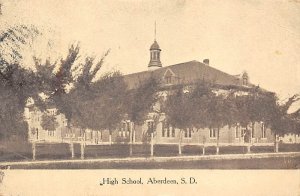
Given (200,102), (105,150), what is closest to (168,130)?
(200,102)

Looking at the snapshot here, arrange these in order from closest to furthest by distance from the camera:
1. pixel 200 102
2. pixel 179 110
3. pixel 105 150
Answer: pixel 105 150 < pixel 200 102 < pixel 179 110

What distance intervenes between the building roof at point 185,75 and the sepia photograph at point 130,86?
0.06 feet

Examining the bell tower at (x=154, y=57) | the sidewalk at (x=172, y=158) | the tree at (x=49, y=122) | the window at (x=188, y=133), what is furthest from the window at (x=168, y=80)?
the tree at (x=49, y=122)

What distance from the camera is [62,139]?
19.5 ft

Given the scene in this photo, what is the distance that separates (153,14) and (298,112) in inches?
90.0

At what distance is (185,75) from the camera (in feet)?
20.0

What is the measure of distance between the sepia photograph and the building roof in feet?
0.06

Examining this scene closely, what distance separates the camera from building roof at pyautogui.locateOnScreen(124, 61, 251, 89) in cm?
586

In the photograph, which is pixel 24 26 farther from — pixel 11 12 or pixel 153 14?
pixel 153 14

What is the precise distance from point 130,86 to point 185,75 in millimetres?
769

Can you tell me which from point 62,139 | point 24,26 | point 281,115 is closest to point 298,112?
point 281,115

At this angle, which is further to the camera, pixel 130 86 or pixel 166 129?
pixel 166 129

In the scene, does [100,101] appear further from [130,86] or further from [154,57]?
[154,57]

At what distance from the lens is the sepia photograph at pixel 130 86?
562 cm
